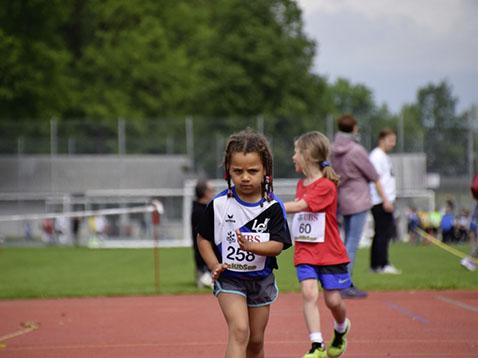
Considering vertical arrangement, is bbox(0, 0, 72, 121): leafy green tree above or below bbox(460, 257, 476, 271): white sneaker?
above

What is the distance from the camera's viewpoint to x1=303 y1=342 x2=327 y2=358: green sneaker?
25.0ft

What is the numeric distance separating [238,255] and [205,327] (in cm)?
414

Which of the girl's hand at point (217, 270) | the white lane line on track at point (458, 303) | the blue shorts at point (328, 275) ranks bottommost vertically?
the white lane line on track at point (458, 303)

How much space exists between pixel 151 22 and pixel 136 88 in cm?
405

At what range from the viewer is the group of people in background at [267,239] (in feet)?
20.4

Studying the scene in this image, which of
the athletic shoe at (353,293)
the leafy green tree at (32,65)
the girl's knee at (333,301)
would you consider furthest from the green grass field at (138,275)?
the leafy green tree at (32,65)

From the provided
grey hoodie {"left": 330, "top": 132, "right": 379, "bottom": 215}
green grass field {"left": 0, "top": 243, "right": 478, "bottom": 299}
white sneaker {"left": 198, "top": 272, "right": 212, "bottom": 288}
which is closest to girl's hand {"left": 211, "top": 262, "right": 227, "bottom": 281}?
grey hoodie {"left": 330, "top": 132, "right": 379, "bottom": 215}

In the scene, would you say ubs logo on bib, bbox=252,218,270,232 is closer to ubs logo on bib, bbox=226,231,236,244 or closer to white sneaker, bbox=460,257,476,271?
ubs logo on bib, bbox=226,231,236,244

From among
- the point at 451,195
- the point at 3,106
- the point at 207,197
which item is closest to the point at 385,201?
the point at 207,197

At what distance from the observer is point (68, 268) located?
23812mm

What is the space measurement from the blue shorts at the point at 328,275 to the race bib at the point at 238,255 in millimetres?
1945

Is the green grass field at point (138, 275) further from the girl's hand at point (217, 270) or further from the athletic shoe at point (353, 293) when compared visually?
the girl's hand at point (217, 270)

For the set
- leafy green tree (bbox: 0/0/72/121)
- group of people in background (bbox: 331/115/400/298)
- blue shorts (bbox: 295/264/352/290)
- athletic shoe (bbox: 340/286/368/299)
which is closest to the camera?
blue shorts (bbox: 295/264/352/290)

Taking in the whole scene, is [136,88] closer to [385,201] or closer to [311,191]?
[385,201]
